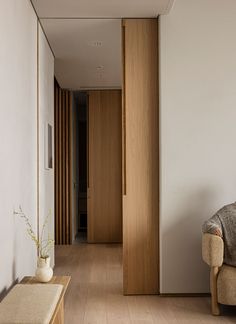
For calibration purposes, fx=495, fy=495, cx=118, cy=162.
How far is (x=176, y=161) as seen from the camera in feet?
15.8

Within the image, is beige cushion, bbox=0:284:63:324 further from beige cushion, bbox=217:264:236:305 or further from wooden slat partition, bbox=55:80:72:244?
wooden slat partition, bbox=55:80:72:244

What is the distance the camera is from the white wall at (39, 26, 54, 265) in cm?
505

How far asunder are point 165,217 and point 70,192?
4225mm

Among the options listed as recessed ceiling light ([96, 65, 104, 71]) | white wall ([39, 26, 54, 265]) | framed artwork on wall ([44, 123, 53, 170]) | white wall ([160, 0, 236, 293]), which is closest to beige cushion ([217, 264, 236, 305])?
white wall ([160, 0, 236, 293])

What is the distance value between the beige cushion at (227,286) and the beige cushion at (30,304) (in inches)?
62.6

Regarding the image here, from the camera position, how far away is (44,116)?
5328 mm

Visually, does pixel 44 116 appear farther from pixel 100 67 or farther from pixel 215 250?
pixel 215 250

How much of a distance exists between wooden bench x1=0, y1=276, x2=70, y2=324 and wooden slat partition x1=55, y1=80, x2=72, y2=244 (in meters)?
5.48

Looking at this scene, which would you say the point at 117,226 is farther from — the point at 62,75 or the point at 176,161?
the point at 176,161

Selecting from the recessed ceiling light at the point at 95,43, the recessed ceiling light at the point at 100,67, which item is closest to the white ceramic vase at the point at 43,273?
the recessed ceiling light at the point at 95,43

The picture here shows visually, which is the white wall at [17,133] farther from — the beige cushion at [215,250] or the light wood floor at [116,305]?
the beige cushion at [215,250]

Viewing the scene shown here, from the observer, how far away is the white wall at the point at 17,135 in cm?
319

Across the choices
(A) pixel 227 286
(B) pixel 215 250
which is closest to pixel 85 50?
(B) pixel 215 250

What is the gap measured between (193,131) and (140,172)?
25.9 inches
